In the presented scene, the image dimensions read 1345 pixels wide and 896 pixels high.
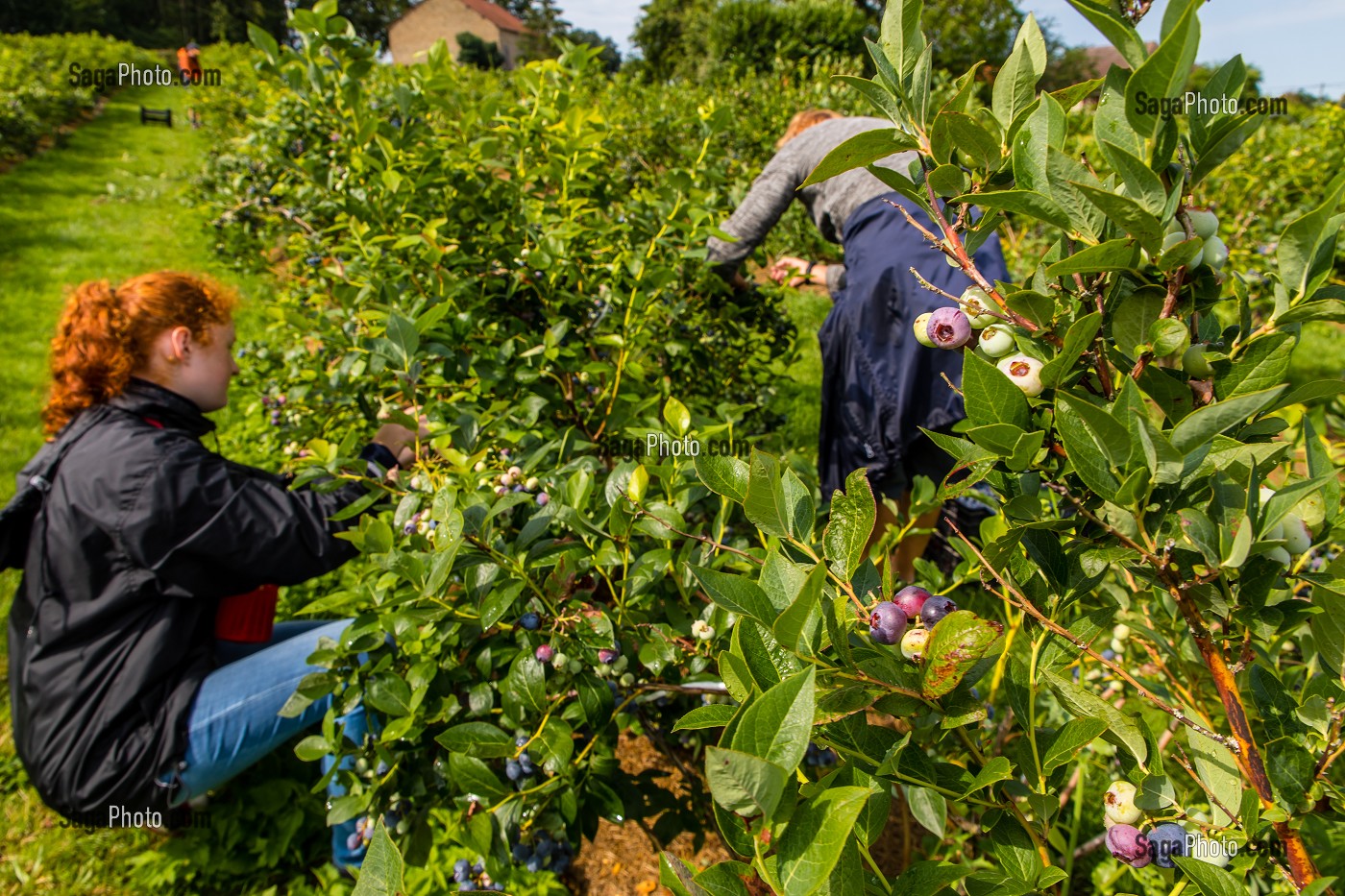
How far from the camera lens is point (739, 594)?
1.92ft

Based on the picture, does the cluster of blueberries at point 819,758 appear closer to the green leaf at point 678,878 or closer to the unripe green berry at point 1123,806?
the unripe green berry at point 1123,806

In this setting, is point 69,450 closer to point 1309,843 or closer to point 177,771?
point 177,771

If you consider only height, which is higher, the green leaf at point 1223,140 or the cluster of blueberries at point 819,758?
the green leaf at point 1223,140

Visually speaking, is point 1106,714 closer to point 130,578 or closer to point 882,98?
point 882,98

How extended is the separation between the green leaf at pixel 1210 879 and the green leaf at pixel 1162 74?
1.69 ft

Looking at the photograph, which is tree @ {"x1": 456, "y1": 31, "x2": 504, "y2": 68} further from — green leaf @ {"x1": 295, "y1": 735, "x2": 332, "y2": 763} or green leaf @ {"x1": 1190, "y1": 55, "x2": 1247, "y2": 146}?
green leaf @ {"x1": 1190, "y1": 55, "x2": 1247, "y2": 146}

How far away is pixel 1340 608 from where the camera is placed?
614 millimetres

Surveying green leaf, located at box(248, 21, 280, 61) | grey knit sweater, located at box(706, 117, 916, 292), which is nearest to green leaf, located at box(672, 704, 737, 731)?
grey knit sweater, located at box(706, 117, 916, 292)

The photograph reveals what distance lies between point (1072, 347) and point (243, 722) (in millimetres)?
2000

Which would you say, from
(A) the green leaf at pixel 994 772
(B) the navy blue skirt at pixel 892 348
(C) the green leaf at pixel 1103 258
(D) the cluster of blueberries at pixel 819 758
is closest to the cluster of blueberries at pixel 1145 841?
(A) the green leaf at pixel 994 772

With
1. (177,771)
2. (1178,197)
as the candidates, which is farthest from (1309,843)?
(177,771)

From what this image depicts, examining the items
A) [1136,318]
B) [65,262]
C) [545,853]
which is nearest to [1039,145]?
[1136,318]

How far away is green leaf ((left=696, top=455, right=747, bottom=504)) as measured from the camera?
A: 758mm

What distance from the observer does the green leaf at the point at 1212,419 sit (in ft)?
1.60
